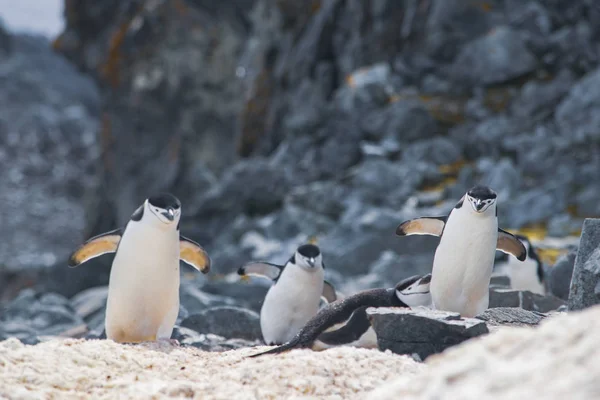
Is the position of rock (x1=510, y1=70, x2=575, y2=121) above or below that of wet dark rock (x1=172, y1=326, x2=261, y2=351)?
above

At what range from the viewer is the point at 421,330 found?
3670 mm

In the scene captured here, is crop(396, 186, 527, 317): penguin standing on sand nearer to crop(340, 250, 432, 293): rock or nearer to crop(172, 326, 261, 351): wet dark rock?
crop(172, 326, 261, 351): wet dark rock

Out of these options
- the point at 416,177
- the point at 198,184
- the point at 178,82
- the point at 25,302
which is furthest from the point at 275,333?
the point at 178,82

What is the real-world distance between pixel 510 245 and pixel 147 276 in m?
2.20

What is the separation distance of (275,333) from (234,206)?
1026cm

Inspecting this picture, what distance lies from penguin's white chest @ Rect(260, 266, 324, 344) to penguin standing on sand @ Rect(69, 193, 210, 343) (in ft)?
3.34

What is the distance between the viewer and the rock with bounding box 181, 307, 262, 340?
6.22 metres

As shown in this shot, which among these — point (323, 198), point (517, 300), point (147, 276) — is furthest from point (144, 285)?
point (323, 198)

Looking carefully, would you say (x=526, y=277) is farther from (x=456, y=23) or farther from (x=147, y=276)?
(x=456, y=23)

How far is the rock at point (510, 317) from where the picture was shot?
13.2 ft

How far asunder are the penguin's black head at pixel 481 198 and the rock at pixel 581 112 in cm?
918

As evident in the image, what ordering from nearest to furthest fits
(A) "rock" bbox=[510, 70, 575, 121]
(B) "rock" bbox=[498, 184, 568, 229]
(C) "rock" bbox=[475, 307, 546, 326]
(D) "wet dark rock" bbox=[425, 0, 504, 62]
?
1. (C) "rock" bbox=[475, 307, 546, 326]
2. (B) "rock" bbox=[498, 184, 568, 229]
3. (A) "rock" bbox=[510, 70, 575, 121]
4. (D) "wet dark rock" bbox=[425, 0, 504, 62]

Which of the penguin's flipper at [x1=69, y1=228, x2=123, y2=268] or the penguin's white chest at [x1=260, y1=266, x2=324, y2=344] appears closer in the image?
the penguin's flipper at [x1=69, y1=228, x2=123, y2=268]

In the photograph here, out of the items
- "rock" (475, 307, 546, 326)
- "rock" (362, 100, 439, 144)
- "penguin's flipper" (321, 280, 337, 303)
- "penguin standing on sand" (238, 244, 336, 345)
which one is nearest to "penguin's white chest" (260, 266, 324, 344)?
"penguin standing on sand" (238, 244, 336, 345)
